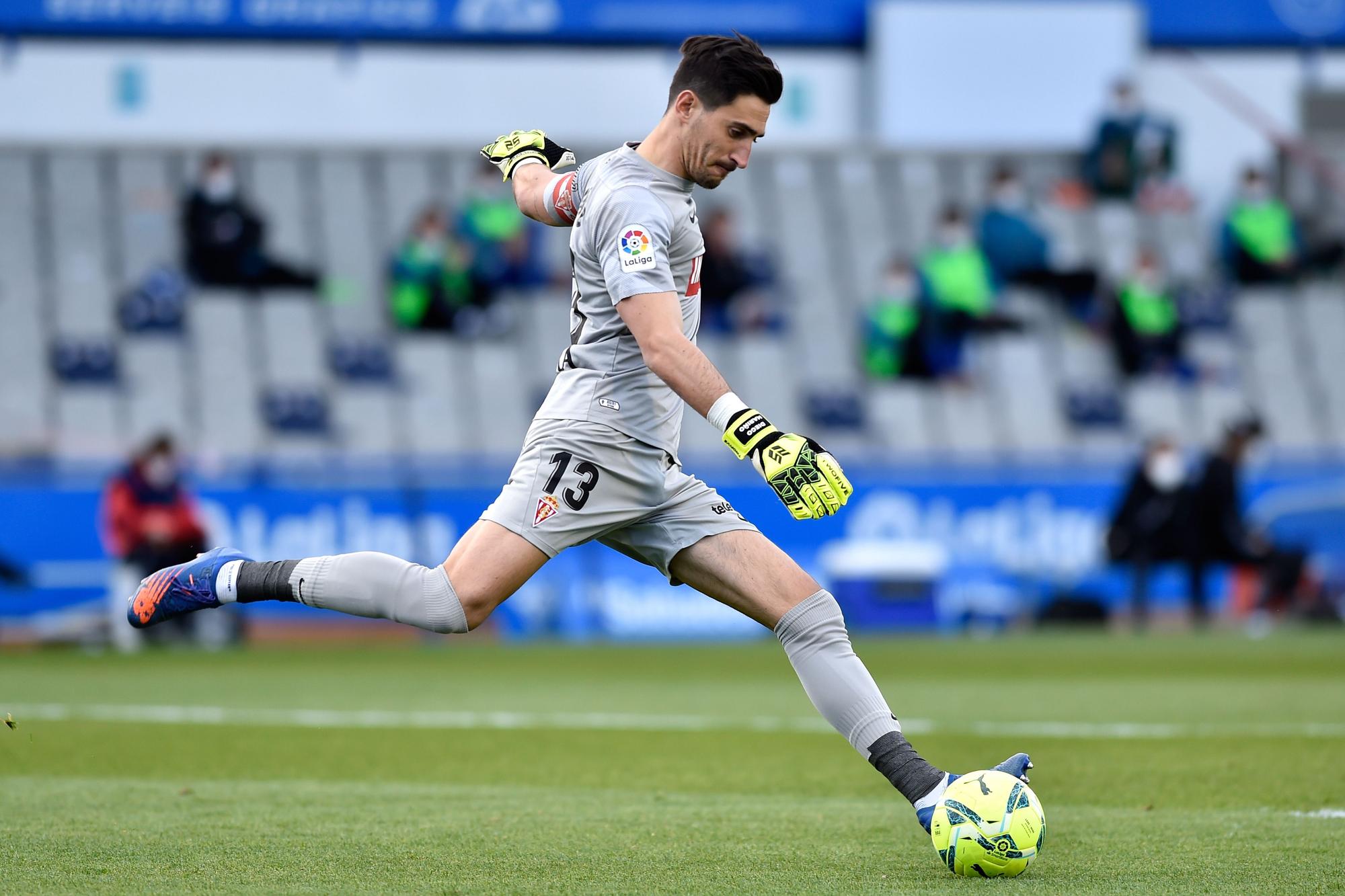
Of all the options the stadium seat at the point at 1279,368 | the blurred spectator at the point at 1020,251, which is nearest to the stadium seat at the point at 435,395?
the blurred spectator at the point at 1020,251

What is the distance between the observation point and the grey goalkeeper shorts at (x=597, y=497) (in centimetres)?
546

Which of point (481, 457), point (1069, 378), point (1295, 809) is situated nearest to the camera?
point (1295, 809)

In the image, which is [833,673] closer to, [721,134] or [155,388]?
[721,134]

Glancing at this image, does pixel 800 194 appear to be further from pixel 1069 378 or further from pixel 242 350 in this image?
pixel 242 350

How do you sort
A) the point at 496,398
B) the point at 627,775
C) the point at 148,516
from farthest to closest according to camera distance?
the point at 496,398 < the point at 148,516 < the point at 627,775

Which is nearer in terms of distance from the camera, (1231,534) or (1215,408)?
(1231,534)

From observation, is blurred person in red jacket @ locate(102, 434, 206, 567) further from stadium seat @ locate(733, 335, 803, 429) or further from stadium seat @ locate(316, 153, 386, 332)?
stadium seat @ locate(733, 335, 803, 429)

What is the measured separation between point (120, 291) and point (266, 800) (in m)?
17.3

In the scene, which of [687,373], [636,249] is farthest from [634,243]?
[687,373]

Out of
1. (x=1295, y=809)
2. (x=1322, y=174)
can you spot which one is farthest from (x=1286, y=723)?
(x=1322, y=174)

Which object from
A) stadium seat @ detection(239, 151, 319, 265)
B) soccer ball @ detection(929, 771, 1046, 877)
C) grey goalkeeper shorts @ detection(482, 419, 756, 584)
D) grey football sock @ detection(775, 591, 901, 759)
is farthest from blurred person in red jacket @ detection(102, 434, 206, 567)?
soccer ball @ detection(929, 771, 1046, 877)

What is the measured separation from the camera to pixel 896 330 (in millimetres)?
23062

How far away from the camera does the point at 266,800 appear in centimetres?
657

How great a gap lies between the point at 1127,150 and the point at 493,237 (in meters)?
8.83
